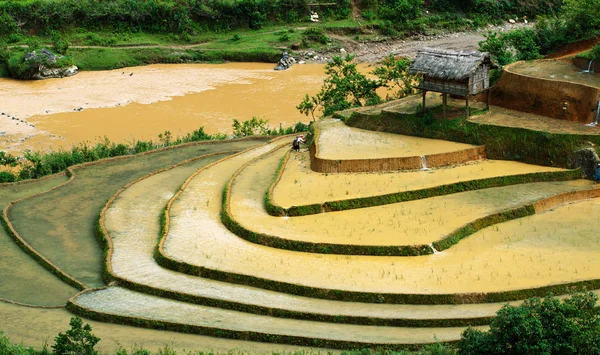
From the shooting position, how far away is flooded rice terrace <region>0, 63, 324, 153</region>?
123 feet

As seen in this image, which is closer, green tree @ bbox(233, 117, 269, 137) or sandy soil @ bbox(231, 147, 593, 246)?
sandy soil @ bbox(231, 147, 593, 246)

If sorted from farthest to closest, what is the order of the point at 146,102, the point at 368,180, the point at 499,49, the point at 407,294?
→ the point at 146,102
the point at 499,49
the point at 368,180
the point at 407,294

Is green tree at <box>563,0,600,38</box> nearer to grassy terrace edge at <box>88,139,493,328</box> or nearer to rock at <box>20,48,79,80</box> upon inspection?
grassy terrace edge at <box>88,139,493,328</box>

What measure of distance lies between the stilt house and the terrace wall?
4.60 ft

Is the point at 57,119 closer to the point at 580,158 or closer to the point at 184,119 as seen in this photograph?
the point at 184,119

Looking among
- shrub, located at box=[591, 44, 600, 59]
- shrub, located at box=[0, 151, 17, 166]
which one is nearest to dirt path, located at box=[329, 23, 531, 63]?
shrub, located at box=[591, 44, 600, 59]

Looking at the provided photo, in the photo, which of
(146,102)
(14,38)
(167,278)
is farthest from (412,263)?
(14,38)

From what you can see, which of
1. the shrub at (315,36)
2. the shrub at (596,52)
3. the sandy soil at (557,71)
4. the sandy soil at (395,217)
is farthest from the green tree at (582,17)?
the shrub at (315,36)

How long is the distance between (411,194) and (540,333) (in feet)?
31.1

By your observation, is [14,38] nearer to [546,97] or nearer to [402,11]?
[402,11]

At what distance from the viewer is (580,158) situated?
25.8 metres

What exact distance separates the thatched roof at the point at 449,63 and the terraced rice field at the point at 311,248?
7.42 feet

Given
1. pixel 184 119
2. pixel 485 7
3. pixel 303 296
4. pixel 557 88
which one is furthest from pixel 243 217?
pixel 485 7

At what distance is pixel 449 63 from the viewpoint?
27656 millimetres
